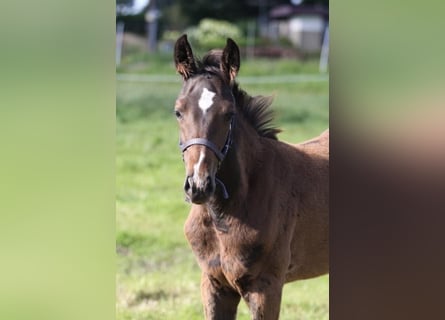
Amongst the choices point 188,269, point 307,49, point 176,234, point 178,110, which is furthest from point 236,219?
point 307,49

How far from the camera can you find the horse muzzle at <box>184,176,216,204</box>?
7.73 feet

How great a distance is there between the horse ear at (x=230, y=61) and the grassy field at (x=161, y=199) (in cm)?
62

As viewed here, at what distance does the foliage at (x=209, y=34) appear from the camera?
23.5 ft

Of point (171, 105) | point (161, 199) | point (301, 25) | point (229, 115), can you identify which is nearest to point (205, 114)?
point (229, 115)

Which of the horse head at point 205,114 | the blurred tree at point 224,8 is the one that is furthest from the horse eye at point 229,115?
the blurred tree at point 224,8

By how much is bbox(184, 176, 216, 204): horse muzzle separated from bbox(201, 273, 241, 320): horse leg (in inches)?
19.3

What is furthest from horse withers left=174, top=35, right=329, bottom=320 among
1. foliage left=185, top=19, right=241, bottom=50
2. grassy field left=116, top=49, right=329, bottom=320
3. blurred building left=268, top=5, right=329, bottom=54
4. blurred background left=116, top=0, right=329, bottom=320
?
blurred building left=268, top=5, right=329, bottom=54

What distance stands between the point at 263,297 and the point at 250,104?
823 millimetres

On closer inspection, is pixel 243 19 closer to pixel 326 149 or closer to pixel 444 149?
pixel 326 149

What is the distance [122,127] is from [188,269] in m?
3.15

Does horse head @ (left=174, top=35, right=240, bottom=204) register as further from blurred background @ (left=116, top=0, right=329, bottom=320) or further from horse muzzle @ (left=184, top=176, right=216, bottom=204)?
blurred background @ (left=116, top=0, right=329, bottom=320)

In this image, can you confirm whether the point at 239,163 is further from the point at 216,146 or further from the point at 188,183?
the point at 188,183

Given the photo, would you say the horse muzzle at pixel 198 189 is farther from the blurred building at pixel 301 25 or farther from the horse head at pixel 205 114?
the blurred building at pixel 301 25

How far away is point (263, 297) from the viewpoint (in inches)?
102
